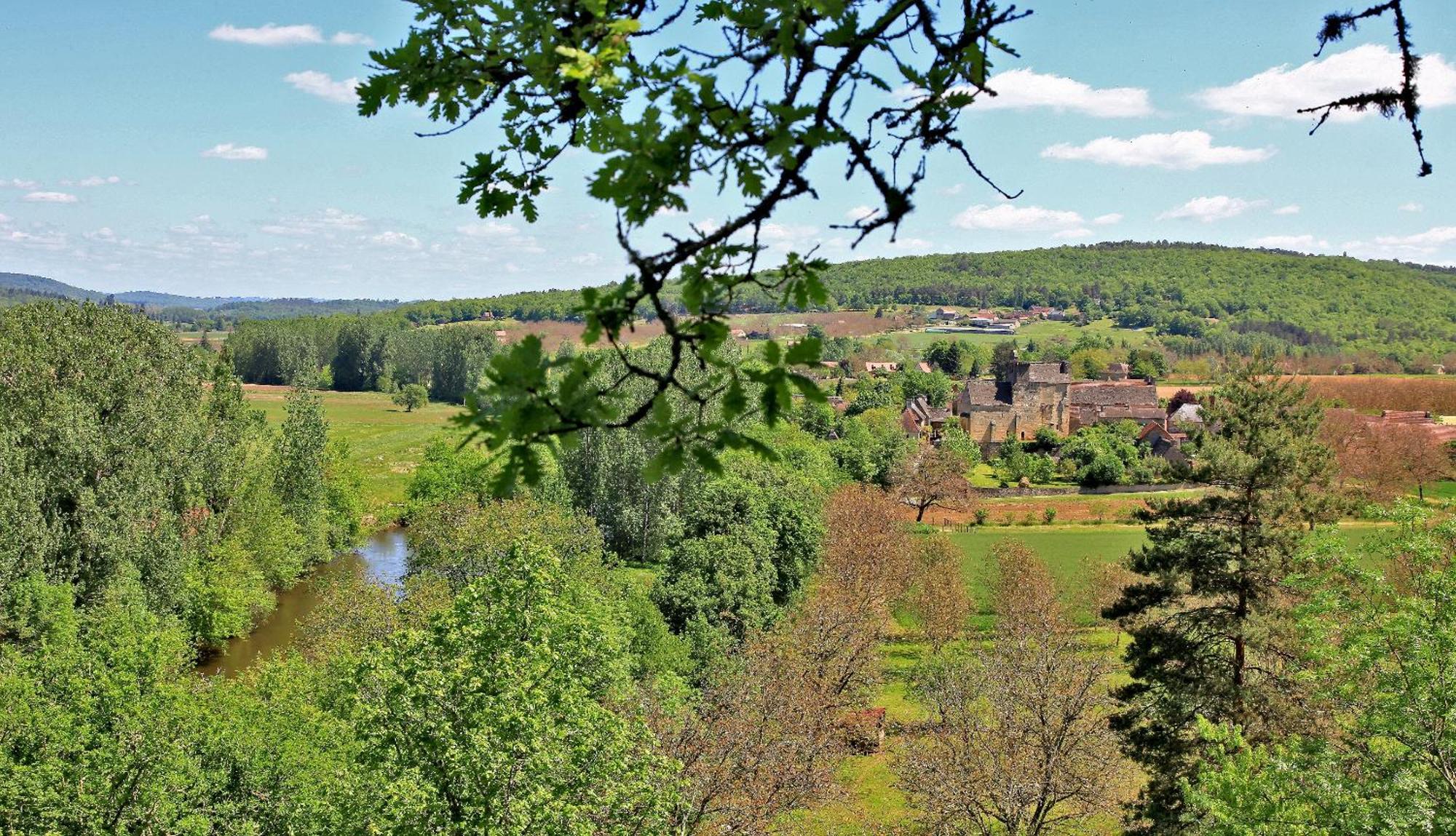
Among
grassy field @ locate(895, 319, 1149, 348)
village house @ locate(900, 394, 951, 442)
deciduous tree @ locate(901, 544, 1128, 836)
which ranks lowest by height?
deciduous tree @ locate(901, 544, 1128, 836)

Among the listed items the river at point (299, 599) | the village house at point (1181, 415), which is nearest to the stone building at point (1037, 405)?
the village house at point (1181, 415)

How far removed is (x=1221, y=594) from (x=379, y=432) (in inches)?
2523

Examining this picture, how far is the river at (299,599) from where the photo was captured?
1164 inches

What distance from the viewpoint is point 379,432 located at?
237ft

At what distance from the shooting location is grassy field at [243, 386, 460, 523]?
53.1 metres

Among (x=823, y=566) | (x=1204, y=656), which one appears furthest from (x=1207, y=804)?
(x=823, y=566)

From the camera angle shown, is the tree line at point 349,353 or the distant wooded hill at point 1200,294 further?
the distant wooded hill at point 1200,294

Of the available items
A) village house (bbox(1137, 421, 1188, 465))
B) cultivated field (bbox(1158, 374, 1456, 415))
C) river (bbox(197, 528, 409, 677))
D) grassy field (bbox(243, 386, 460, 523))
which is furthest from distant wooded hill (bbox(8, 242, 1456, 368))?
river (bbox(197, 528, 409, 677))

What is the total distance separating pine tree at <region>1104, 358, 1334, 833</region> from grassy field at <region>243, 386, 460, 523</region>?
32.5 m

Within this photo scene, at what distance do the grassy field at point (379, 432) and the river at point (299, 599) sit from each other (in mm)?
3410

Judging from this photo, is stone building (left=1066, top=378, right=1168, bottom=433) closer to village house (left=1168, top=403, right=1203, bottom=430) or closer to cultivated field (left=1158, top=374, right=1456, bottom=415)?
village house (left=1168, top=403, right=1203, bottom=430)

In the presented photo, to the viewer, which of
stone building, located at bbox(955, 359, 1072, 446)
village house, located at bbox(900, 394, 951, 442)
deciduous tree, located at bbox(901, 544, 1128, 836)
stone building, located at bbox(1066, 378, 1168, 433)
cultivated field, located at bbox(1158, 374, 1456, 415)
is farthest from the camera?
stone building, located at bbox(1066, 378, 1168, 433)

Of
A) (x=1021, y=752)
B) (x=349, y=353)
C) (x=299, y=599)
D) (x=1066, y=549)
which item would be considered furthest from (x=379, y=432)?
(x=1021, y=752)

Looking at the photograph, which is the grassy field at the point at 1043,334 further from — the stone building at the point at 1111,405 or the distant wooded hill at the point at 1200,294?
the stone building at the point at 1111,405
